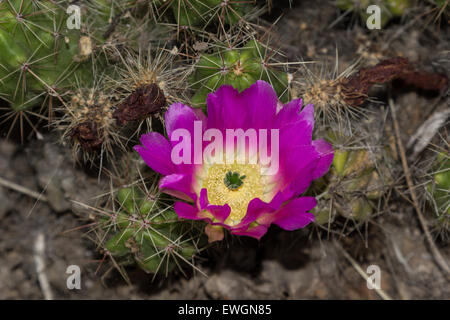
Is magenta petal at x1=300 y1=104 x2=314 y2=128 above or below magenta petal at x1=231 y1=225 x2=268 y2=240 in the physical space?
above

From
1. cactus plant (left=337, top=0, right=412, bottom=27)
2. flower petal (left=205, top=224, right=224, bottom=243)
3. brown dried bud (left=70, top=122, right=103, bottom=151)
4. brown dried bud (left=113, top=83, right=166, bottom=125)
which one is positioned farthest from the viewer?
cactus plant (left=337, top=0, right=412, bottom=27)

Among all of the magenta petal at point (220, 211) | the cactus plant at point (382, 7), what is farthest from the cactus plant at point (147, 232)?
the cactus plant at point (382, 7)

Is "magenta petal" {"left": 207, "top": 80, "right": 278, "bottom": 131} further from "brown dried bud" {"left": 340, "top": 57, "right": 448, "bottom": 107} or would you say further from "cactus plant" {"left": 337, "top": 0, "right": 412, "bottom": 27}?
"cactus plant" {"left": 337, "top": 0, "right": 412, "bottom": 27}

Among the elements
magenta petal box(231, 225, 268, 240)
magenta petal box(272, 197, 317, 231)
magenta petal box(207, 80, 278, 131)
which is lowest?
magenta petal box(231, 225, 268, 240)

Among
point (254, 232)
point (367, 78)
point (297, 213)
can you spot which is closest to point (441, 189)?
point (367, 78)

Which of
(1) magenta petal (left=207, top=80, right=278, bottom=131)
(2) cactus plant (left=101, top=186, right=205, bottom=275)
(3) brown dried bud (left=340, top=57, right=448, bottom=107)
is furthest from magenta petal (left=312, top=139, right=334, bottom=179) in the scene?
(2) cactus plant (left=101, top=186, right=205, bottom=275)

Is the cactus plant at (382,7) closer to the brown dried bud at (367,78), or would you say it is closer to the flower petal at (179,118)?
the brown dried bud at (367,78)
